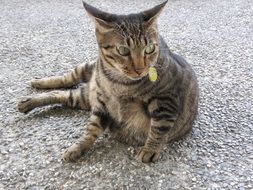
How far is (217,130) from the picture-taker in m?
1.62

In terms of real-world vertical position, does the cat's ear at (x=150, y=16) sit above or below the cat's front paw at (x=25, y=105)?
above

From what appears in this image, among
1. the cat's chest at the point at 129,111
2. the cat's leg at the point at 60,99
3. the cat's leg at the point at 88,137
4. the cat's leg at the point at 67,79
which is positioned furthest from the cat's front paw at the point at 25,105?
the cat's chest at the point at 129,111

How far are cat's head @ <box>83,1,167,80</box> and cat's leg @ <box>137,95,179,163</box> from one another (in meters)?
0.14

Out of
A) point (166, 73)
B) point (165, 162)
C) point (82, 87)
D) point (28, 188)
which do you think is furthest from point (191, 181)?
point (82, 87)

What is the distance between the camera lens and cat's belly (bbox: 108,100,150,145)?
4.74 feet

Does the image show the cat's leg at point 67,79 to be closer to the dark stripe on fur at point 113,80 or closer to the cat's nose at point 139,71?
the dark stripe on fur at point 113,80

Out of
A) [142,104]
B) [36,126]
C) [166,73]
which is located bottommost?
[36,126]

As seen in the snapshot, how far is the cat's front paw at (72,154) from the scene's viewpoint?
143 cm

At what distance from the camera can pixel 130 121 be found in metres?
1.49

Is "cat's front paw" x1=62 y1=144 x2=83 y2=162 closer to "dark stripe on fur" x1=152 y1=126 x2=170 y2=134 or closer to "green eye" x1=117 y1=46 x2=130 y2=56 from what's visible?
"dark stripe on fur" x1=152 y1=126 x2=170 y2=134

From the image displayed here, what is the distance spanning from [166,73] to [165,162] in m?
0.34

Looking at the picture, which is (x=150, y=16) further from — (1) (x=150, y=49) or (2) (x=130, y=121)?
(2) (x=130, y=121)

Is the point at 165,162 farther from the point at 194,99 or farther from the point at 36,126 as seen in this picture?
the point at 36,126

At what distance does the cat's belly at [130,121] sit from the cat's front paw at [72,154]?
18cm
